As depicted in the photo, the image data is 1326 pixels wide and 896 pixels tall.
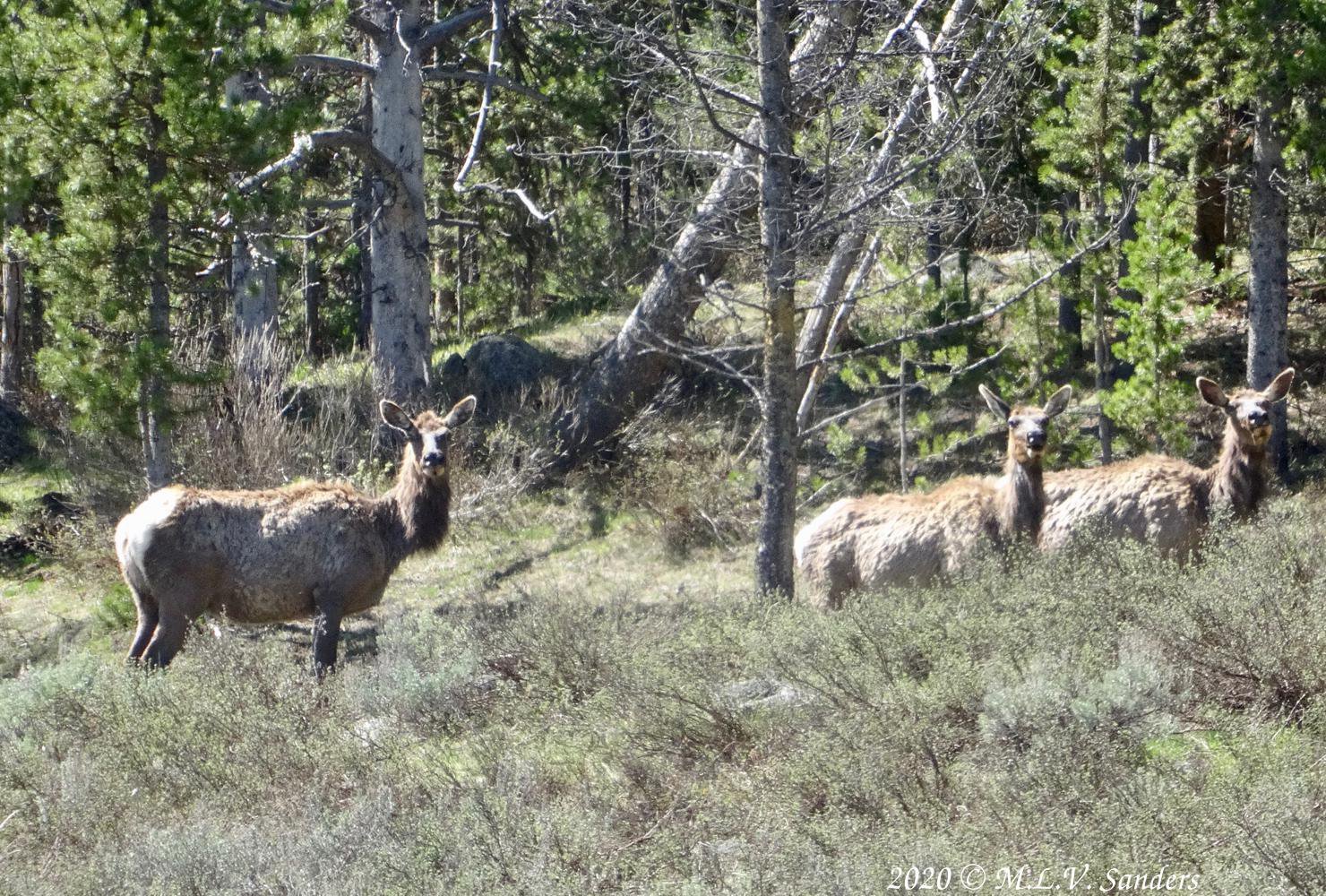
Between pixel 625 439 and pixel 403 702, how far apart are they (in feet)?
31.4

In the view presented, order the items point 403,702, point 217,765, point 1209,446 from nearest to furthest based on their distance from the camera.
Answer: point 217,765, point 403,702, point 1209,446

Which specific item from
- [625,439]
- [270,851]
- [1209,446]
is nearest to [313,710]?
[270,851]

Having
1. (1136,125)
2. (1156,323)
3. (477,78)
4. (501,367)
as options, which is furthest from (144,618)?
(1136,125)

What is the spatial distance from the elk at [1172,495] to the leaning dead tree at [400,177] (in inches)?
339

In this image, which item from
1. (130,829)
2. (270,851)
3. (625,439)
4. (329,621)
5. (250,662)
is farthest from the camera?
(625,439)

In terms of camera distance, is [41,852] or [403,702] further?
[403,702]

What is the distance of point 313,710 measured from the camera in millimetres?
8320

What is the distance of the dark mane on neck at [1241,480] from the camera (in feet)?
34.2

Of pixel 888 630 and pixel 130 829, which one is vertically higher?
pixel 888 630

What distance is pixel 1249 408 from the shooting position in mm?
Answer: 10602

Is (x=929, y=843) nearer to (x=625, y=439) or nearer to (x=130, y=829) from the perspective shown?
(x=130, y=829)

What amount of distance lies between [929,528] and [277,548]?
4994 mm

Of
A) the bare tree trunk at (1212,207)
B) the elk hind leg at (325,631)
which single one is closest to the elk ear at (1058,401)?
the elk hind leg at (325,631)

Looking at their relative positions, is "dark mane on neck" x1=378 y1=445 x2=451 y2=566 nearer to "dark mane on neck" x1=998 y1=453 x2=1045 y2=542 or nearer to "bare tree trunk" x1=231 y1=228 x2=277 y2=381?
"bare tree trunk" x1=231 y1=228 x2=277 y2=381
